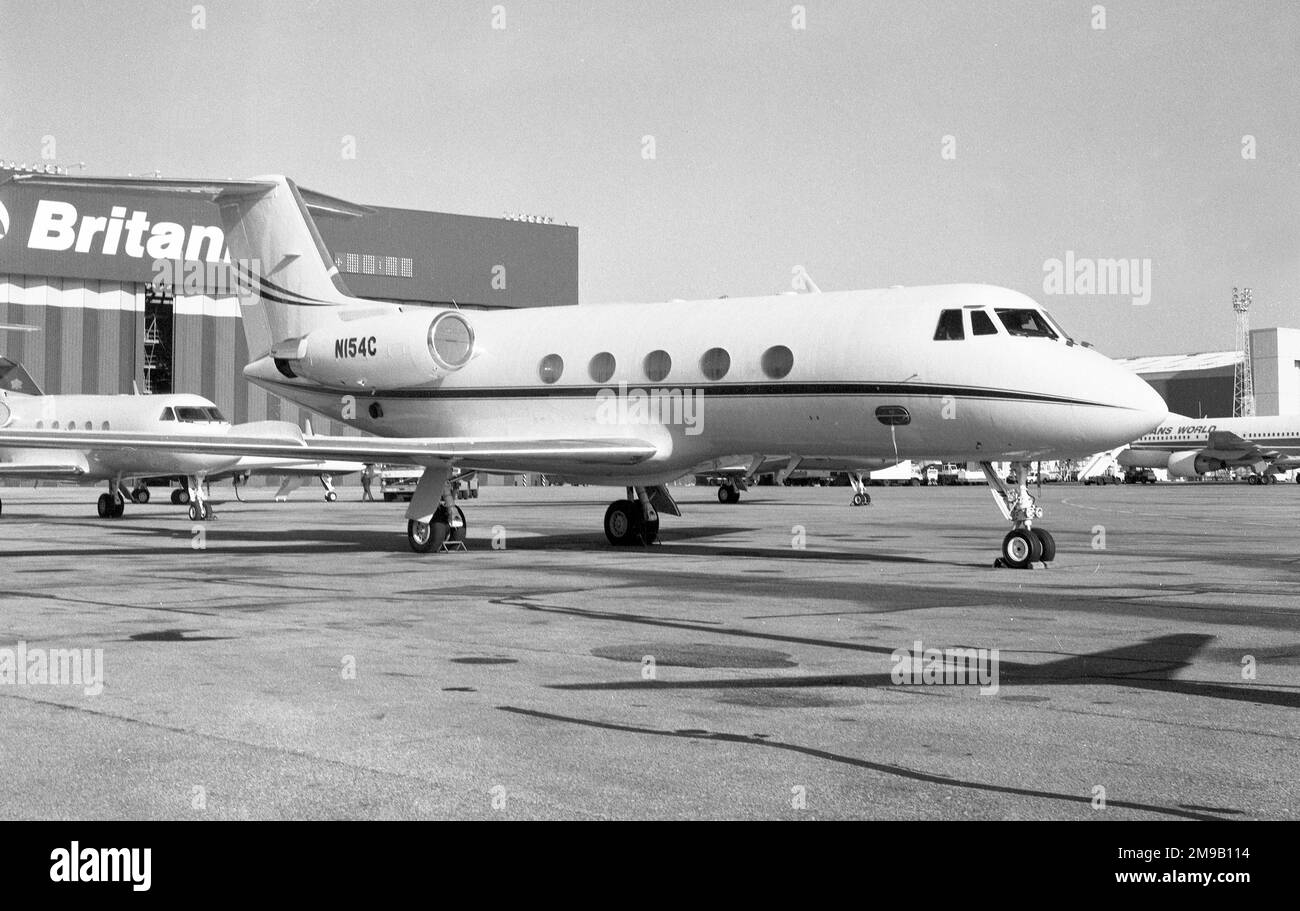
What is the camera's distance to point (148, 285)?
224 ft

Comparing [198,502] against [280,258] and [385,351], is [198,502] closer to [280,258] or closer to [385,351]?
[280,258]

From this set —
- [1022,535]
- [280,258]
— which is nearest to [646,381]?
[1022,535]

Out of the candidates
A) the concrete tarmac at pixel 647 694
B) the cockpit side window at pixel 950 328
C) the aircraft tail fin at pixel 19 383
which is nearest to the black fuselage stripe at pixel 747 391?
the cockpit side window at pixel 950 328

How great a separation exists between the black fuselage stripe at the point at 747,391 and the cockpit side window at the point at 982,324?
2.55ft

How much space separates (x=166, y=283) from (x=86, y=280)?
3.84 meters

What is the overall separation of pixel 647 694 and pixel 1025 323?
10.6 m

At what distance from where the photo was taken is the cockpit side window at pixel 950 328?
16469mm

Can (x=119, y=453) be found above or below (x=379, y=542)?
above

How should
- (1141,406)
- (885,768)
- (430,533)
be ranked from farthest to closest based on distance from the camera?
(430,533)
(1141,406)
(885,768)

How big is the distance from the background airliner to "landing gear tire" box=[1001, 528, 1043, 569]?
6694 centimetres

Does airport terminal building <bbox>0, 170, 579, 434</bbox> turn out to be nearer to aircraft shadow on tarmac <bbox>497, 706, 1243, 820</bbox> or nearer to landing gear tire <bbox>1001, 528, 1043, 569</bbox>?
landing gear tire <bbox>1001, 528, 1043, 569</bbox>

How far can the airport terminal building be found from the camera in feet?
212

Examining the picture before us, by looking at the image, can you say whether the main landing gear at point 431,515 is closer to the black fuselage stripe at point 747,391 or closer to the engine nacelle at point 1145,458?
the black fuselage stripe at point 747,391

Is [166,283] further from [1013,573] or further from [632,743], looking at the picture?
[632,743]
